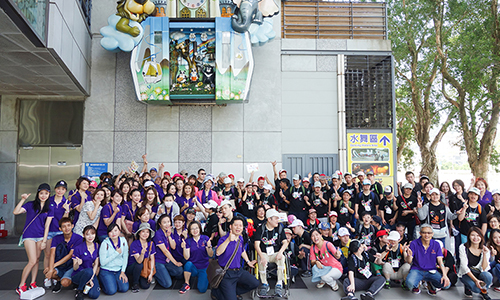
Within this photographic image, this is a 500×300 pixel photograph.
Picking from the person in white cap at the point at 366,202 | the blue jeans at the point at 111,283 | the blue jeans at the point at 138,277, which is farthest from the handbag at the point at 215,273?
the person in white cap at the point at 366,202

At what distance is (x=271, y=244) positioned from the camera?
5734mm

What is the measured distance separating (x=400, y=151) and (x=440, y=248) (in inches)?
758

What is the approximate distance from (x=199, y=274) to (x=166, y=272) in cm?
60

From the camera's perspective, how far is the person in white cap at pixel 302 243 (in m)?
6.49

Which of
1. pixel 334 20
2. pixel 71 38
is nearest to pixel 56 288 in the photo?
pixel 71 38

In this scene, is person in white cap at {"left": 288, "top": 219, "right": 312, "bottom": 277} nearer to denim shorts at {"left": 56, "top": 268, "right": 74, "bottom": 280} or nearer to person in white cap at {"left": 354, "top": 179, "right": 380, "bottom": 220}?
person in white cap at {"left": 354, "top": 179, "right": 380, "bottom": 220}

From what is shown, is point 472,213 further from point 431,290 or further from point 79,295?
point 79,295

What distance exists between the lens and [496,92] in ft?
46.8

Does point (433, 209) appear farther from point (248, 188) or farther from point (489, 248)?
point (248, 188)

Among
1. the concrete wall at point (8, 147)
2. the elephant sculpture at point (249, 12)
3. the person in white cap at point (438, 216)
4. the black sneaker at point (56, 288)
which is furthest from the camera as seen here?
the concrete wall at point (8, 147)

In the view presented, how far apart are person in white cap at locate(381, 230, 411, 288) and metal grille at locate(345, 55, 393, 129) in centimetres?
697

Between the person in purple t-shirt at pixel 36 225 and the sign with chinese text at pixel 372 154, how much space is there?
9.78 metres

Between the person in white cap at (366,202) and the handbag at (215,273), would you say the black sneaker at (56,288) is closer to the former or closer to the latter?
the handbag at (215,273)

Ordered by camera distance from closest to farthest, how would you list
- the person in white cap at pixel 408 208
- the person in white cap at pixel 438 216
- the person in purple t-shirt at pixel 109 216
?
the person in purple t-shirt at pixel 109 216 < the person in white cap at pixel 438 216 < the person in white cap at pixel 408 208
